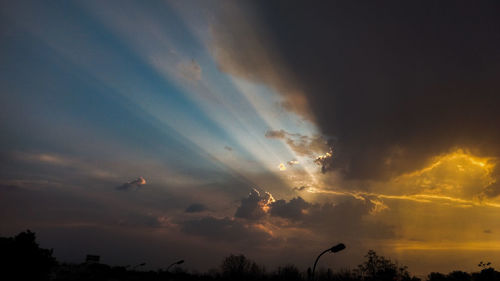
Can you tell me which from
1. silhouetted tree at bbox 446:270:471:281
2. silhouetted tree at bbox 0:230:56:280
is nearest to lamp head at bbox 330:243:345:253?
A: silhouetted tree at bbox 0:230:56:280

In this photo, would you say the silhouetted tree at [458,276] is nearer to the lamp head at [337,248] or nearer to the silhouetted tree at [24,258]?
the lamp head at [337,248]

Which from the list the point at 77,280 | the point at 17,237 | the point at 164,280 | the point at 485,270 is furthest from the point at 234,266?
the point at 17,237

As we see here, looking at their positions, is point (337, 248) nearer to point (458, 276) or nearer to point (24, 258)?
point (24, 258)

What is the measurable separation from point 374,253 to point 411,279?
450 inches

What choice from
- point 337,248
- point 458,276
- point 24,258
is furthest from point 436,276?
point 24,258

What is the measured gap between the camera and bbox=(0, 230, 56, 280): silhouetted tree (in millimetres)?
39344

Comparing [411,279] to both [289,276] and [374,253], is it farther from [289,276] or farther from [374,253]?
[289,276]

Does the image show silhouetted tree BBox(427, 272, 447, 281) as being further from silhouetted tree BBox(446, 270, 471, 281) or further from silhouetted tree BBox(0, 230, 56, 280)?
silhouetted tree BBox(0, 230, 56, 280)

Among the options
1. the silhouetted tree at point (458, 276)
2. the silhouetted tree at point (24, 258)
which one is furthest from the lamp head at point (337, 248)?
the silhouetted tree at point (458, 276)

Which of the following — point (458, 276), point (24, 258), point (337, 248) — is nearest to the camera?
point (337, 248)

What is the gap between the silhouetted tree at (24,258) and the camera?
129 ft

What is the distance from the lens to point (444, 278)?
93375 mm

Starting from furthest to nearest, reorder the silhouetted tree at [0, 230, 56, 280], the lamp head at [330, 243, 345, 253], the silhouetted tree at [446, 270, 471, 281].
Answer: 1. the silhouetted tree at [446, 270, 471, 281]
2. the silhouetted tree at [0, 230, 56, 280]
3. the lamp head at [330, 243, 345, 253]

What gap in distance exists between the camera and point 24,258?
1603 inches
